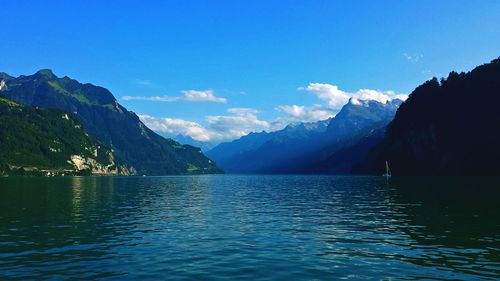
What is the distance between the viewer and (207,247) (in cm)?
3772

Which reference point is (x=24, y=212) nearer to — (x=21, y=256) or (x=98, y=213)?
(x=98, y=213)

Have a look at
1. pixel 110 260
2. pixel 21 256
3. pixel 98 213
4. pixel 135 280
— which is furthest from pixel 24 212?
pixel 135 280

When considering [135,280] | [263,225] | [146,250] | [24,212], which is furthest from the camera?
[24,212]

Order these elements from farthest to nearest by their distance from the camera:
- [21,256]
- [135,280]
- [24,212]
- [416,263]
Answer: [24,212], [21,256], [416,263], [135,280]

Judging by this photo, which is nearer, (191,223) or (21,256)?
(21,256)

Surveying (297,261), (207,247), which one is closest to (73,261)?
(207,247)

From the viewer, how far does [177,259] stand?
108 feet

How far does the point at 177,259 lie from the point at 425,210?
47.9m

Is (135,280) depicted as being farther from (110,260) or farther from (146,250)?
(146,250)

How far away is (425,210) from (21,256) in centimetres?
5684

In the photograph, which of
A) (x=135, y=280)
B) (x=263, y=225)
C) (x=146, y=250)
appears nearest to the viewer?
(x=135, y=280)

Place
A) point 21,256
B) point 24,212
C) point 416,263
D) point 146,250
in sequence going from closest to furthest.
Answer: point 416,263, point 21,256, point 146,250, point 24,212

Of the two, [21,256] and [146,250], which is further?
[146,250]

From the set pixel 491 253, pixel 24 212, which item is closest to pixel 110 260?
pixel 491 253
